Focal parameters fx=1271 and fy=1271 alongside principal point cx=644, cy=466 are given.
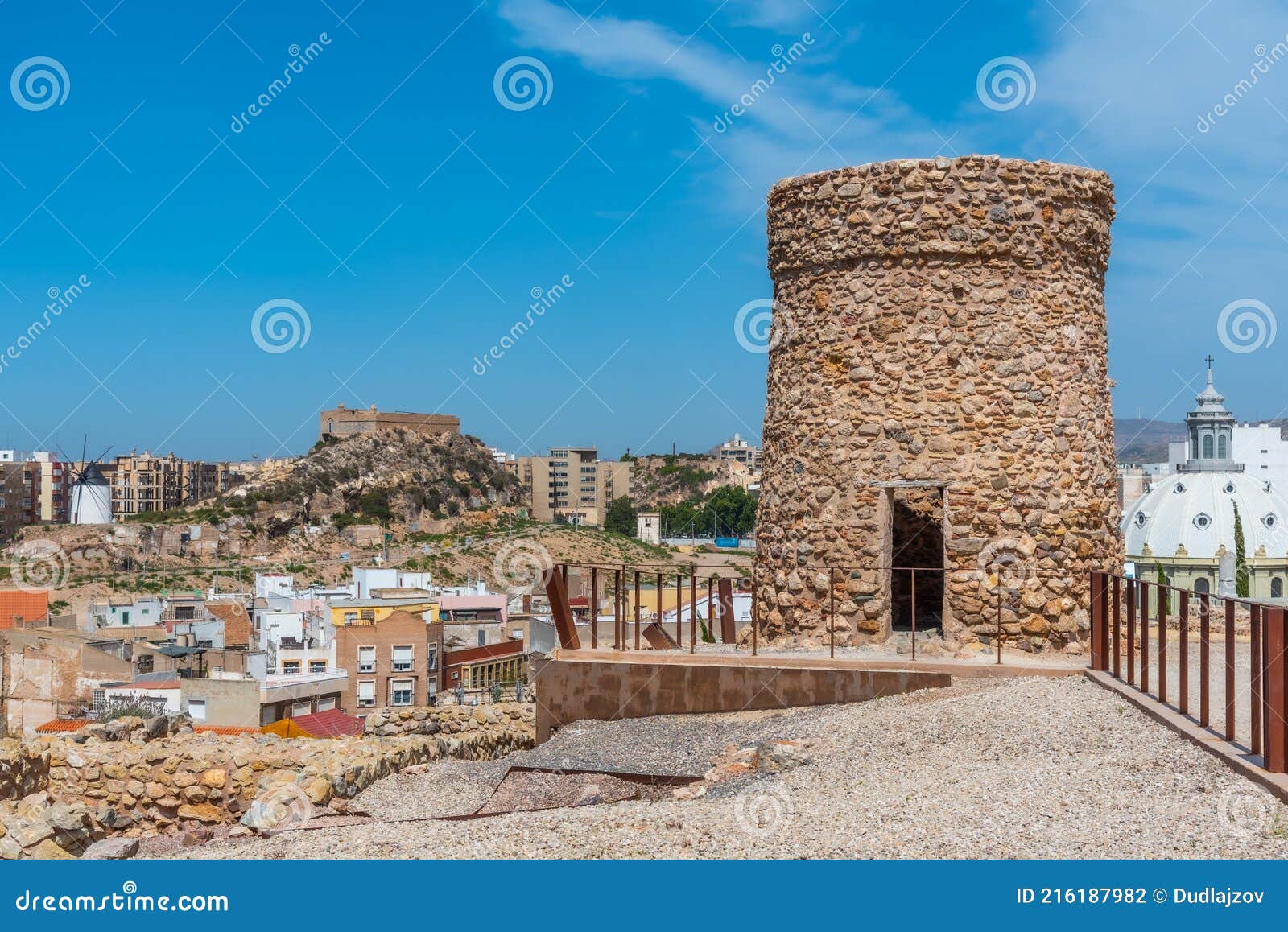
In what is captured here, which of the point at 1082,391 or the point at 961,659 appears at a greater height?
the point at 1082,391

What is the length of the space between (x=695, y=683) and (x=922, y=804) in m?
4.47

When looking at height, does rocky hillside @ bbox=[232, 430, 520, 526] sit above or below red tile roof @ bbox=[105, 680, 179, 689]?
above

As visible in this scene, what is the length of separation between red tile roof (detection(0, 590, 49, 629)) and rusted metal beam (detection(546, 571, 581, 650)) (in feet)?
129

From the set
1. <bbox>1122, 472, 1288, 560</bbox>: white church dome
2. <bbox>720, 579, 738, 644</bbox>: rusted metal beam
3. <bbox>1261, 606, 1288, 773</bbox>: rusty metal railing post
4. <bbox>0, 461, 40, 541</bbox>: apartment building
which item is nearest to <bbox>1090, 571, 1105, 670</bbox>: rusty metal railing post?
<bbox>1261, 606, 1288, 773</bbox>: rusty metal railing post

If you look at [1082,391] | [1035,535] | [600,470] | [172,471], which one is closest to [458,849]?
[1035,535]

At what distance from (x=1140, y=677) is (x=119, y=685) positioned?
25.3 m

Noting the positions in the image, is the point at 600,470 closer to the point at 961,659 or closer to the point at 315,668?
the point at 315,668

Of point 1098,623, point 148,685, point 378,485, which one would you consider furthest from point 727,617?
point 378,485

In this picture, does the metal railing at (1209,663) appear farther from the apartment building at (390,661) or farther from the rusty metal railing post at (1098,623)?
the apartment building at (390,661)

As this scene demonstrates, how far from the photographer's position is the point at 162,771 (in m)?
10.4

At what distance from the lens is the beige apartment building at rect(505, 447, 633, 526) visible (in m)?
127

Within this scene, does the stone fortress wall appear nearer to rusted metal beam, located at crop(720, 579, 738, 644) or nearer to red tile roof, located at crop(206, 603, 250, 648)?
red tile roof, located at crop(206, 603, 250, 648)

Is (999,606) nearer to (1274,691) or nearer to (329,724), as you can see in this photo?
(1274,691)

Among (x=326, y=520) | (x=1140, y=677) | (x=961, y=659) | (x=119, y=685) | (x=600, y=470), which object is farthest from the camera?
(x=600, y=470)
